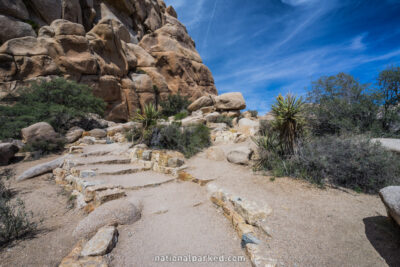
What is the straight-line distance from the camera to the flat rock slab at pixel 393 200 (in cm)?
203

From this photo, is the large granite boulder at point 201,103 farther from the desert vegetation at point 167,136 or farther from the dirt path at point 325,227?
the dirt path at point 325,227

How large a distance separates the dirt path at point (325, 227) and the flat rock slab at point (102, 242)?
246 cm

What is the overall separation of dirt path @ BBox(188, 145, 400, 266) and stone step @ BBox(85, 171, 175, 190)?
8.18ft

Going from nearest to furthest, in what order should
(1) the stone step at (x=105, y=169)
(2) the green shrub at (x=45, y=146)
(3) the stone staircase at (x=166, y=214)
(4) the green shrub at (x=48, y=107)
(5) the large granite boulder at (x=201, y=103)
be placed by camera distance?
1. (3) the stone staircase at (x=166, y=214)
2. (1) the stone step at (x=105, y=169)
3. (2) the green shrub at (x=45, y=146)
4. (4) the green shrub at (x=48, y=107)
5. (5) the large granite boulder at (x=201, y=103)

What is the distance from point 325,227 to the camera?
2506 millimetres

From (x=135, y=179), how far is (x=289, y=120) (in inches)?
211

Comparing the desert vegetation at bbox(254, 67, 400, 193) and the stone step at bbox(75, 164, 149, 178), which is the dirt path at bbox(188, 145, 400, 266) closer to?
the desert vegetation at bbox(254, 67, 400, 193)

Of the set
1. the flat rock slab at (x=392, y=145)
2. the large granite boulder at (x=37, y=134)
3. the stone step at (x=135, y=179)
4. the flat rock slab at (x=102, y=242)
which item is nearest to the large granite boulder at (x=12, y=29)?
the large granite boulder at (x=37, y=134)

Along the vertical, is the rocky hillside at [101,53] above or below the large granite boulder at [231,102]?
above

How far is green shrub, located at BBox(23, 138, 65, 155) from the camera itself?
7.45 metres

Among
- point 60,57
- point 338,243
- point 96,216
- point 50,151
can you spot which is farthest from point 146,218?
point 60,57

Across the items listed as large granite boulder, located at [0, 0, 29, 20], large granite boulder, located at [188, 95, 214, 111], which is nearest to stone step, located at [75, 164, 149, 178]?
large granite boulder, located at [188, 95, 214, 111]

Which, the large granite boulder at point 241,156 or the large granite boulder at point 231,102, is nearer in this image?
the large granite boulder at point 241,156

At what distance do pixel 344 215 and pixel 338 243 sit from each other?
0.78 metres
